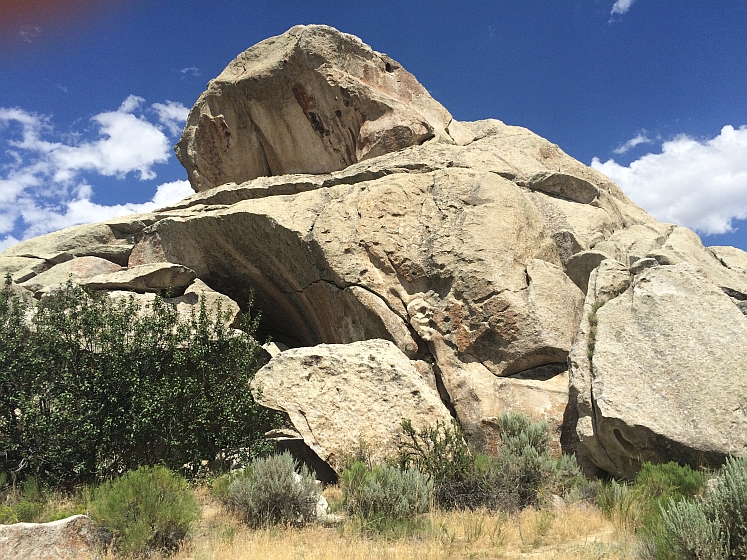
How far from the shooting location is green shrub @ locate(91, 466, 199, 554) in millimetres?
5344

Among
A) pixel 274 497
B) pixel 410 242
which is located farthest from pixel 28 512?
pixel 410 242

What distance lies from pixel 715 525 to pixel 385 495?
11.1 feet

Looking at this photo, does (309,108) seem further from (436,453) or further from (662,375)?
(662,375)

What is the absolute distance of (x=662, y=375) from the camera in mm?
7176

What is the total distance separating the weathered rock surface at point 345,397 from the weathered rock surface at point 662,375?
7.39 ft

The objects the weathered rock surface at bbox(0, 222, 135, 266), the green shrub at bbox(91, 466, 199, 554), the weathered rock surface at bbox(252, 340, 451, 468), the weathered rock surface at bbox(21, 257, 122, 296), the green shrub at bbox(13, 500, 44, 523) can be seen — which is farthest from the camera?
the weathered rock surface at bbox(0, 222, 135, 266)

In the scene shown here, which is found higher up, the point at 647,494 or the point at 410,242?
the point at 410,242

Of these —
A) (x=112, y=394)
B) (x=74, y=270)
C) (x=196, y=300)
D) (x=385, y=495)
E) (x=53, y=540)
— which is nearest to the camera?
(x=53, y=540)

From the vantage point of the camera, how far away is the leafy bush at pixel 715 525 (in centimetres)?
416

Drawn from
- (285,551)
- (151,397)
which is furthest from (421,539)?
(151,397)

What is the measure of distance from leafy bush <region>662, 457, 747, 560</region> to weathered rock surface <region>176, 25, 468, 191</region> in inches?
462

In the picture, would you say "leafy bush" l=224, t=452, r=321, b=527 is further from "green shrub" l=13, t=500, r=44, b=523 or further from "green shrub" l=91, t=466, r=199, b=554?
"green shrub" l=13, t=500, r=44, b=523

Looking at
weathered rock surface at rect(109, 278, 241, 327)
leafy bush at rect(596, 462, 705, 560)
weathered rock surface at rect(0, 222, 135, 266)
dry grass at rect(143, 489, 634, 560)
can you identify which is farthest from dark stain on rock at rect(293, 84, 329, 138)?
leafy bush at rect(596, 462, 705, 560)

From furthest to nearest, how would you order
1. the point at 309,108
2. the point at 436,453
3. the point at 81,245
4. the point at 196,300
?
1. the point at 81,245
2. the point at 309,108
3. the point at 196,300
4. the point at 436,453
